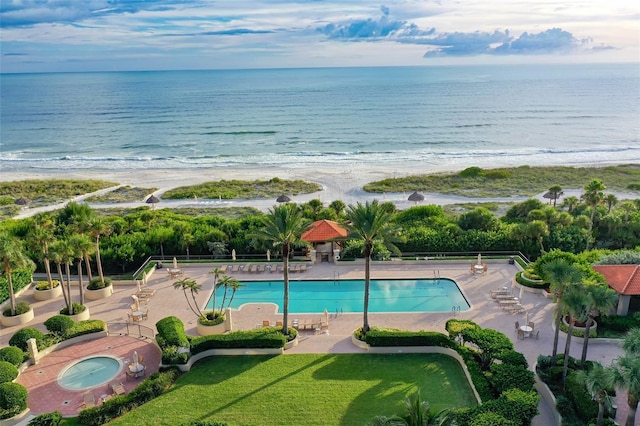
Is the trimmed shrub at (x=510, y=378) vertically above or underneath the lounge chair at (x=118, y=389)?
above

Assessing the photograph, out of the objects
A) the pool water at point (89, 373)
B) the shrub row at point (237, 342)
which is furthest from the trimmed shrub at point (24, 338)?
the shrub row at point (237, 342)

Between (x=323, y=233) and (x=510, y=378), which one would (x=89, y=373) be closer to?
(x=323, y=233)

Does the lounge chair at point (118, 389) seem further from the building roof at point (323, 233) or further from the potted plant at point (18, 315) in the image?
the building roof at point (323, 233)

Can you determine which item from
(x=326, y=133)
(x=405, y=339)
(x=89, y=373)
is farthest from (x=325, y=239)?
(x=326, y=133)

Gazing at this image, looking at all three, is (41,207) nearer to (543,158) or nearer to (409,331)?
(409,331)

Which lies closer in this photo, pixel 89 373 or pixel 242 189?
pixel 89 373

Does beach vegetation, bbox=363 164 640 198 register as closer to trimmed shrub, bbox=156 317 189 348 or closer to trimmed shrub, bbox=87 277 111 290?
trimmed shrub, bbox=87 277 111 290
